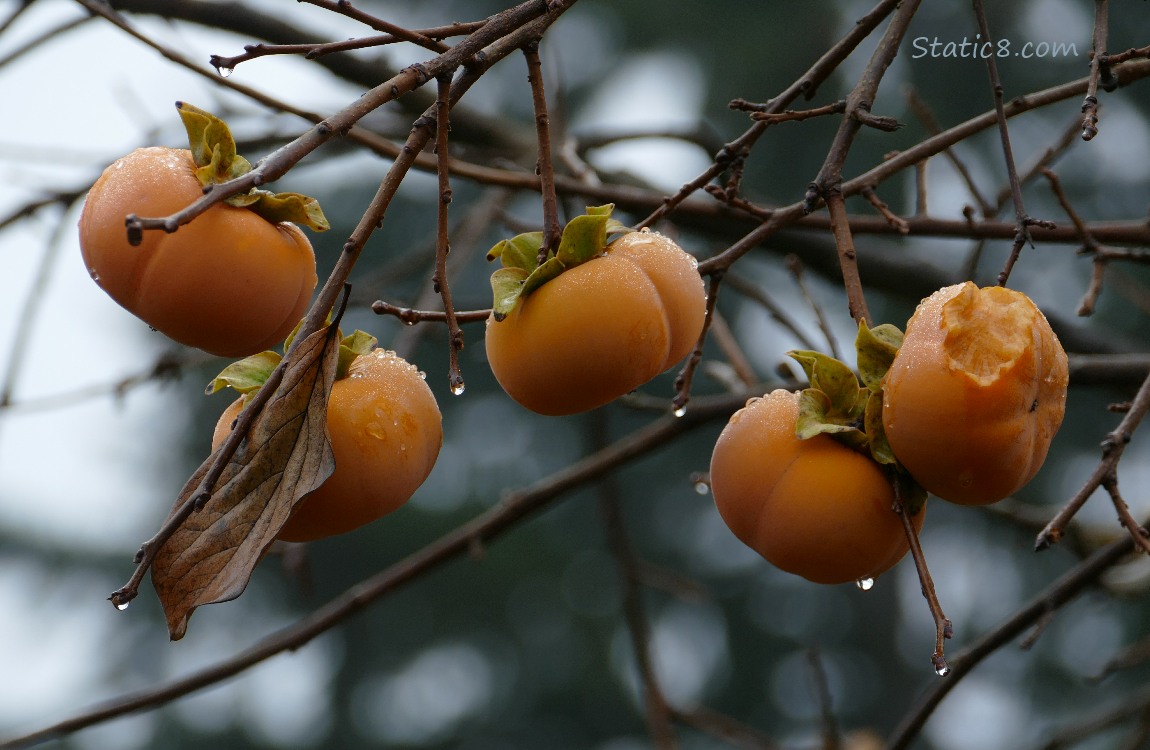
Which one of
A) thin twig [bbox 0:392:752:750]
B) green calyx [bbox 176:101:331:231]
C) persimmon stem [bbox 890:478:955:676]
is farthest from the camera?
thin twig [bbox 0:392:752:750]

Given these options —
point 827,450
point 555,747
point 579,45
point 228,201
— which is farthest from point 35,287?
point 555,747

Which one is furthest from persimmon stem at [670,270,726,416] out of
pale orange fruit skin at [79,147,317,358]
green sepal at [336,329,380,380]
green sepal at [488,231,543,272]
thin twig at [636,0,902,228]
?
pale orange fruit skin at [79,147,317,358]

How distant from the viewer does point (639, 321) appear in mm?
942

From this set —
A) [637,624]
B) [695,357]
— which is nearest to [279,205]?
[695,357]

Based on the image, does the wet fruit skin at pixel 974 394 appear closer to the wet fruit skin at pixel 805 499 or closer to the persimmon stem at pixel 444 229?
the wet fruit skin at pixel 805 499

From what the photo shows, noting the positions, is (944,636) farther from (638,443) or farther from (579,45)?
(579,45)

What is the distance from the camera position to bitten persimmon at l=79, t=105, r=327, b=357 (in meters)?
0.90

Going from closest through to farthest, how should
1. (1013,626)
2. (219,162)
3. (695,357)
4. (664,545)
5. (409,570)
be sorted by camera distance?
(219,162)
(695,357)
(1013,626)
(409,570)
(664,545)

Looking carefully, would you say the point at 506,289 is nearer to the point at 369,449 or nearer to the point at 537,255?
the point at 537,255

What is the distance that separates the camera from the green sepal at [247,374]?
1.00 m

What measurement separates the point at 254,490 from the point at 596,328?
30cm

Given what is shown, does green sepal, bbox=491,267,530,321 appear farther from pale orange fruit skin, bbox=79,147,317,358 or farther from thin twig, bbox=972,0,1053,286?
thin twig, bbox=972,0,1053,286

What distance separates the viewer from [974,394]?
0.91 meters

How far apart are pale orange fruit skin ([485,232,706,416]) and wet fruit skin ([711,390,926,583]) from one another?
4.9 inches
